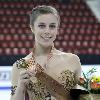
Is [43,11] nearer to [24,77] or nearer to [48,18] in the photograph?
[48,18]

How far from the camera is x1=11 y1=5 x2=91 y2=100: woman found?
3.99 feet

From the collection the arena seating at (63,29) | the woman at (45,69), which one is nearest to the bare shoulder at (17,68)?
the woman at (45,69)

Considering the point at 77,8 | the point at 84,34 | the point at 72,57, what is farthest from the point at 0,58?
the point at 72,57

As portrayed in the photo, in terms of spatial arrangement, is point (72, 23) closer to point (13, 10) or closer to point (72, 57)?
point (13, 10)

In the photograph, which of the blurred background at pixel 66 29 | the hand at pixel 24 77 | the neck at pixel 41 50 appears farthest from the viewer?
the blurred background at pixel 66 29

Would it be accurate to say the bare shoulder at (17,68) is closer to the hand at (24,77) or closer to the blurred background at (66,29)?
the hand at (24,77)

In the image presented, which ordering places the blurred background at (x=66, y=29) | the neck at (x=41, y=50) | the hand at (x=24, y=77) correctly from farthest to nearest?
the blurred background at (x=66, y=29) < the neck at (x=41, y=50) < the hand at (x=24, y=77)

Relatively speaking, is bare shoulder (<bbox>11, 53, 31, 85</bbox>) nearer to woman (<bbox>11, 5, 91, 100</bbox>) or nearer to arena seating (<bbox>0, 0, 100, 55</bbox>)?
woman (<bbox>11, 5, 91, 100</bbox>)

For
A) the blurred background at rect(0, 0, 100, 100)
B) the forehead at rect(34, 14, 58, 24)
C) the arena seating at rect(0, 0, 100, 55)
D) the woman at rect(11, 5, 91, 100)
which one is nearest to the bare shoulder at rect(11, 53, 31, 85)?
the woman at rect(11, 5, 91, 100)

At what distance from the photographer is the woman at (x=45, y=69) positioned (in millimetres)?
1217

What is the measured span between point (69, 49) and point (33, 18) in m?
5.29

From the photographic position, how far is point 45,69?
1.25 metres

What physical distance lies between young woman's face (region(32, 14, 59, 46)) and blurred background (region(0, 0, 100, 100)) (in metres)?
4.10

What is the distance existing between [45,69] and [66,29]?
6.05 metres
